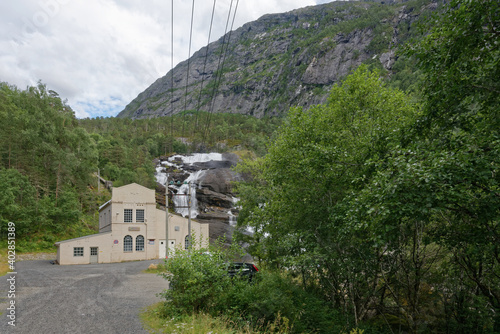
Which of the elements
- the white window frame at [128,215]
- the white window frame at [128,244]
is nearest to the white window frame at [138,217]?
the white window frame at [128,215]

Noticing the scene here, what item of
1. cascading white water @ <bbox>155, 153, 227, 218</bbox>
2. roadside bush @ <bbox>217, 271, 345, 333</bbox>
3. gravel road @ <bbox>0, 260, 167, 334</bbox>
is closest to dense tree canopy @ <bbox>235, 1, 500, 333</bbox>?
roadside bush @ <bbox>217, 271, 345, 333</bbox>

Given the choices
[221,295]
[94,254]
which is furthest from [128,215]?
[221,295]

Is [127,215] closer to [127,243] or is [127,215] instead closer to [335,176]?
[127,243]

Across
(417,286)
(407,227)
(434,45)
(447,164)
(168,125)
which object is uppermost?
(168,125)

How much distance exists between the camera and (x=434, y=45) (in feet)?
23.1

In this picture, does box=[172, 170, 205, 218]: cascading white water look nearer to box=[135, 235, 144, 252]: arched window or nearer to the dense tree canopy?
box=[135, 235, 144, 252]: arched window

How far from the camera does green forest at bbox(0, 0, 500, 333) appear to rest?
5.94 meters

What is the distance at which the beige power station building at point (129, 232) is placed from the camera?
3139 cm

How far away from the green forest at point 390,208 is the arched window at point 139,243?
1894 centimetres

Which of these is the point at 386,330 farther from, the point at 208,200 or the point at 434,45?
the point at 208,200

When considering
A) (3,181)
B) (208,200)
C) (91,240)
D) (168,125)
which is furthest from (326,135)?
(168,125)

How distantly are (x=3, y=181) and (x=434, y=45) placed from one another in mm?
40607

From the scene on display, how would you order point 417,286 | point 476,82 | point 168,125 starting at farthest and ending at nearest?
point 168,125 → point 417,286 → point 476,82

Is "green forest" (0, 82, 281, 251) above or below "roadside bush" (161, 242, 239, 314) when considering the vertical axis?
above
